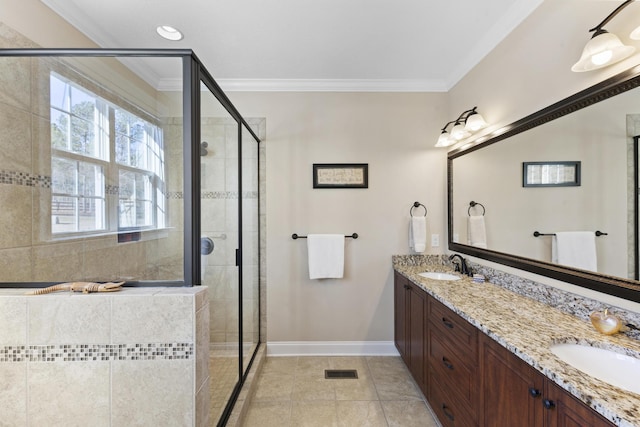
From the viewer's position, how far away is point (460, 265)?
2201mm

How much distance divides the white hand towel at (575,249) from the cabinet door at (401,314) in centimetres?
102

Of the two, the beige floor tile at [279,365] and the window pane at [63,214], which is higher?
the window pane at [63,214]

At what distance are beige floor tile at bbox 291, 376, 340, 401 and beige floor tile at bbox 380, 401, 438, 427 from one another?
0.40 metres

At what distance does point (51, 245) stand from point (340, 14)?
218 cm

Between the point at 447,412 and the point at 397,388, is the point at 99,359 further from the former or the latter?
the point at 397,388

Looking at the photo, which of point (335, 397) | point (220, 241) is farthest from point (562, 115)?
point (335, 397)

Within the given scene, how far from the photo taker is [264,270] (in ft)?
8.21

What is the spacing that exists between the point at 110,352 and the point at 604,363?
1899mm

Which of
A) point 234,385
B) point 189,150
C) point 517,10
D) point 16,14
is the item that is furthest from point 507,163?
point 16,14

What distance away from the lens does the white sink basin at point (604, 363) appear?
876 millimetres

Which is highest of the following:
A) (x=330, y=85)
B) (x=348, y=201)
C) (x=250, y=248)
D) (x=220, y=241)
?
(x=330, y=85)

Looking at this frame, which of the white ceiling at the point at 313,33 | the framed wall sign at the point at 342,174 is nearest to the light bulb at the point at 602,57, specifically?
the white ceiling at the point at 313,33

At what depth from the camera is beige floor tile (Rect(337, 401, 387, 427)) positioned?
171cm

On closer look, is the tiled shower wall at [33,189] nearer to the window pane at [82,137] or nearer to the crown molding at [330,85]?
the window pane at [82,137]
